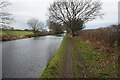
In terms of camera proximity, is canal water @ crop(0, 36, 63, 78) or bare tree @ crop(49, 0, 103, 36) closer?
canal water @ crop(0, 36, 63, 78)

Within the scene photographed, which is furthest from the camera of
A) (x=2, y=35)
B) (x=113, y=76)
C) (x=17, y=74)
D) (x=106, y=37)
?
(x=2, y=35)

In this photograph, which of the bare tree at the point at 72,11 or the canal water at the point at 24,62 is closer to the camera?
the canal water at the point at 24,62

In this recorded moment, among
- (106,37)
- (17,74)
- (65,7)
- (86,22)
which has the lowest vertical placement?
(17,74)

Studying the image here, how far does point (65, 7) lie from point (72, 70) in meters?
46.3

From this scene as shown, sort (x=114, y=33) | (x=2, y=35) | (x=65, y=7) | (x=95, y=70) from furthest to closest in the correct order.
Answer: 1. (x=65, y=7)
2. (x=2, y=35)
3. (x=114, y=33)
4. (x=95, y=70)

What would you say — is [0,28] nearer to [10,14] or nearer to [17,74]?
[10,14]

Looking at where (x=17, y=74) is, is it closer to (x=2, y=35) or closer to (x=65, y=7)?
(x=2, y=35)

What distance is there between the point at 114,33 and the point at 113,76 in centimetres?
856

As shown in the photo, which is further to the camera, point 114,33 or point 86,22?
point 86,22

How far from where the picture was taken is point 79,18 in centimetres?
5766

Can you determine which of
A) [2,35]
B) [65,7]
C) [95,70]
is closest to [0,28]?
[2,35]

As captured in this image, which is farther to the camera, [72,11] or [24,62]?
[72,11]

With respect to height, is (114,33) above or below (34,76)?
above

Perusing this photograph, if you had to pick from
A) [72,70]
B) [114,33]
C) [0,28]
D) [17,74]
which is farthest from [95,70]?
[0,28]
